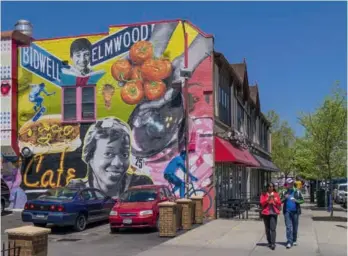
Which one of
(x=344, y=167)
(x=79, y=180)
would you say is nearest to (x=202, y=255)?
(x=79, y=180)

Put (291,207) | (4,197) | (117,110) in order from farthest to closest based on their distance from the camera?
(117,110)
(4,197)
(291,207)

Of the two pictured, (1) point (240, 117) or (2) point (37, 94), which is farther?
(1) point (240, 117)

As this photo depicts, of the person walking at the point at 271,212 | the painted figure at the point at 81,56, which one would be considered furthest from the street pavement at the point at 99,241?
the painted figure at the point at 81,56

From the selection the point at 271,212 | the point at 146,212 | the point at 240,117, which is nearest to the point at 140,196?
the point at 146,212

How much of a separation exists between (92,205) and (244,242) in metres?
6.10

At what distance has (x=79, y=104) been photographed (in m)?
25.0

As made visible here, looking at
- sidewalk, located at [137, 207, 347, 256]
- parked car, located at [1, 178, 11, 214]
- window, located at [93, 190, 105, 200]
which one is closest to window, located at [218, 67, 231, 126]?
sidewalk, located at [137, 207, 347, 256]

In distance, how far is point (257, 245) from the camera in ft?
45.4

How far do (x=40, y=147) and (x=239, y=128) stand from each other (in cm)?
1265

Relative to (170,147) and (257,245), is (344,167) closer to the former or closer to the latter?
(170,147)

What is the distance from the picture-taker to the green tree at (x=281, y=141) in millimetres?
65375

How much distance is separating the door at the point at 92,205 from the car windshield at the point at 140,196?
1.12 metres

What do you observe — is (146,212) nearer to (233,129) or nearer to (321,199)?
(233,129)

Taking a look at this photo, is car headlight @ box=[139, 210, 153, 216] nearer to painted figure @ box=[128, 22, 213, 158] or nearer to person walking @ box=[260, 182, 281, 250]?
person walking @ box=[260, 182, 281, 250]
